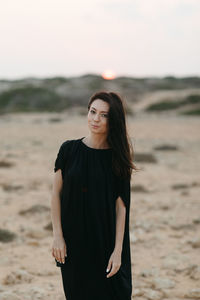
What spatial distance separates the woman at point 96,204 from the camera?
3186 millimetres

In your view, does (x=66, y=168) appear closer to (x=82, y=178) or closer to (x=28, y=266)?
(x=82, y=178)

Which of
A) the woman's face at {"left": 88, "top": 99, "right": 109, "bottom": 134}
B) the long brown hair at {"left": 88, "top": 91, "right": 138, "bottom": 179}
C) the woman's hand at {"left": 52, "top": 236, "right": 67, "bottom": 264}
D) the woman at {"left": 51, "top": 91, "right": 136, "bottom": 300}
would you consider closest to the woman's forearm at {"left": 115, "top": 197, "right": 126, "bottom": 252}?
the woman at {"left": 51, "top": 91, "right": 136, "bottom": 300}

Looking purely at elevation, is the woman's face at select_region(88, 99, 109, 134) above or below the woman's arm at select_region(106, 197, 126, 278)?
above

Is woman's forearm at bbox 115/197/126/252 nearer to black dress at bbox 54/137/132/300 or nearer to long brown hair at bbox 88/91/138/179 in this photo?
black dress at bbox 54/137/132/300

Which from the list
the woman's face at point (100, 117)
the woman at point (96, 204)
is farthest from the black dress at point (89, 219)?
the woman's face at point (100, 117)

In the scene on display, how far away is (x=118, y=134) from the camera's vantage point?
325 cm

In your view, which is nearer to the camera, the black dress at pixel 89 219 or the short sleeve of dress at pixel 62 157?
the black dress at pixel 89 219

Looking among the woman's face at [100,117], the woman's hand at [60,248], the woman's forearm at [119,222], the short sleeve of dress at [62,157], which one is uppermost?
the woman's face at [100,117]

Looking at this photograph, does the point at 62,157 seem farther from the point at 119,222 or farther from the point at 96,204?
the point at 119,222

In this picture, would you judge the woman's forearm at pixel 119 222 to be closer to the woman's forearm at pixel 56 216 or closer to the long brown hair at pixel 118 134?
the long brown hair at pixel 118 134

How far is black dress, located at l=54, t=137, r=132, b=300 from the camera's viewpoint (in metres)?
3.18

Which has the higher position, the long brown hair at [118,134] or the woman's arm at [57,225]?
the long brown hair at [118,134]

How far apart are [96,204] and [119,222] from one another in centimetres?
24

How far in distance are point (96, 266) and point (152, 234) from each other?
4.27 meters
